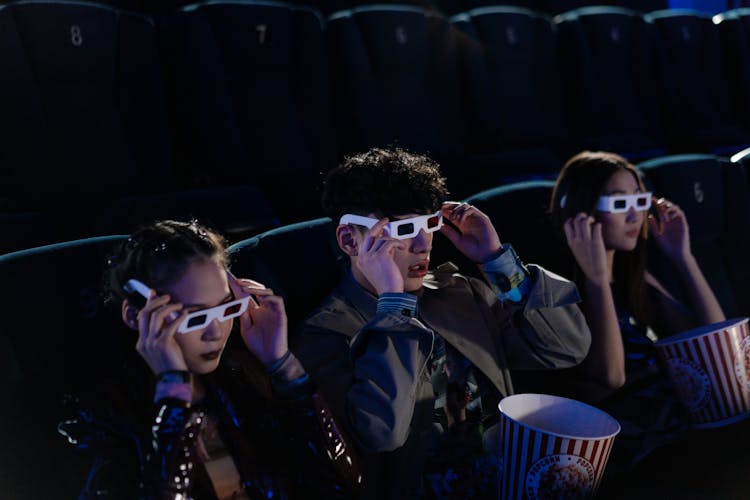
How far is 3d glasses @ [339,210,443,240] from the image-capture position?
939mm

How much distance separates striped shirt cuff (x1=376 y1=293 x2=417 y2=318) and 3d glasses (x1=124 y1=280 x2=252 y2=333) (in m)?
0.19

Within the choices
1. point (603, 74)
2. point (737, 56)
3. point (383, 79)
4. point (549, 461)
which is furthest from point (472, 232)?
point (737, 56)

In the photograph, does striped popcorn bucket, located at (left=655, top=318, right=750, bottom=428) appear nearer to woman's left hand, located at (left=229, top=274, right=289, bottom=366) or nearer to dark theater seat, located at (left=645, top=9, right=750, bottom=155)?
woman's left hand, located at (left=229, top=274, right=289, bottom=366)

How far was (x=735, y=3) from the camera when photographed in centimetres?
410

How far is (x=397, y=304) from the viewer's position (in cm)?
91

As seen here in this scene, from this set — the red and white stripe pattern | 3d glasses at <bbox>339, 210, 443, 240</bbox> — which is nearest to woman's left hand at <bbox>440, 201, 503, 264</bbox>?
3d glasses at <bbox>339, 210, 443, 240</bbox>

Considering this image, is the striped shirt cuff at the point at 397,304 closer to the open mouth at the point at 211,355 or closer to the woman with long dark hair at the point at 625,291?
the open mouth at the point at 211,355

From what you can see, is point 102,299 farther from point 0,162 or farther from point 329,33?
point 329,33

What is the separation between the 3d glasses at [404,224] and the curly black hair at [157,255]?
0.61ft

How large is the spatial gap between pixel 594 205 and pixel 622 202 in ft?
0.16

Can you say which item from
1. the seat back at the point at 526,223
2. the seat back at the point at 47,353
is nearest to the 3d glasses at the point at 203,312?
the seat back at the point at 47,353

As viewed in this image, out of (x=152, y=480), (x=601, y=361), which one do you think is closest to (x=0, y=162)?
(x=152, y=480)

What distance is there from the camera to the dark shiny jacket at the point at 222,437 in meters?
0.73

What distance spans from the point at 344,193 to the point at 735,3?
3.92m
